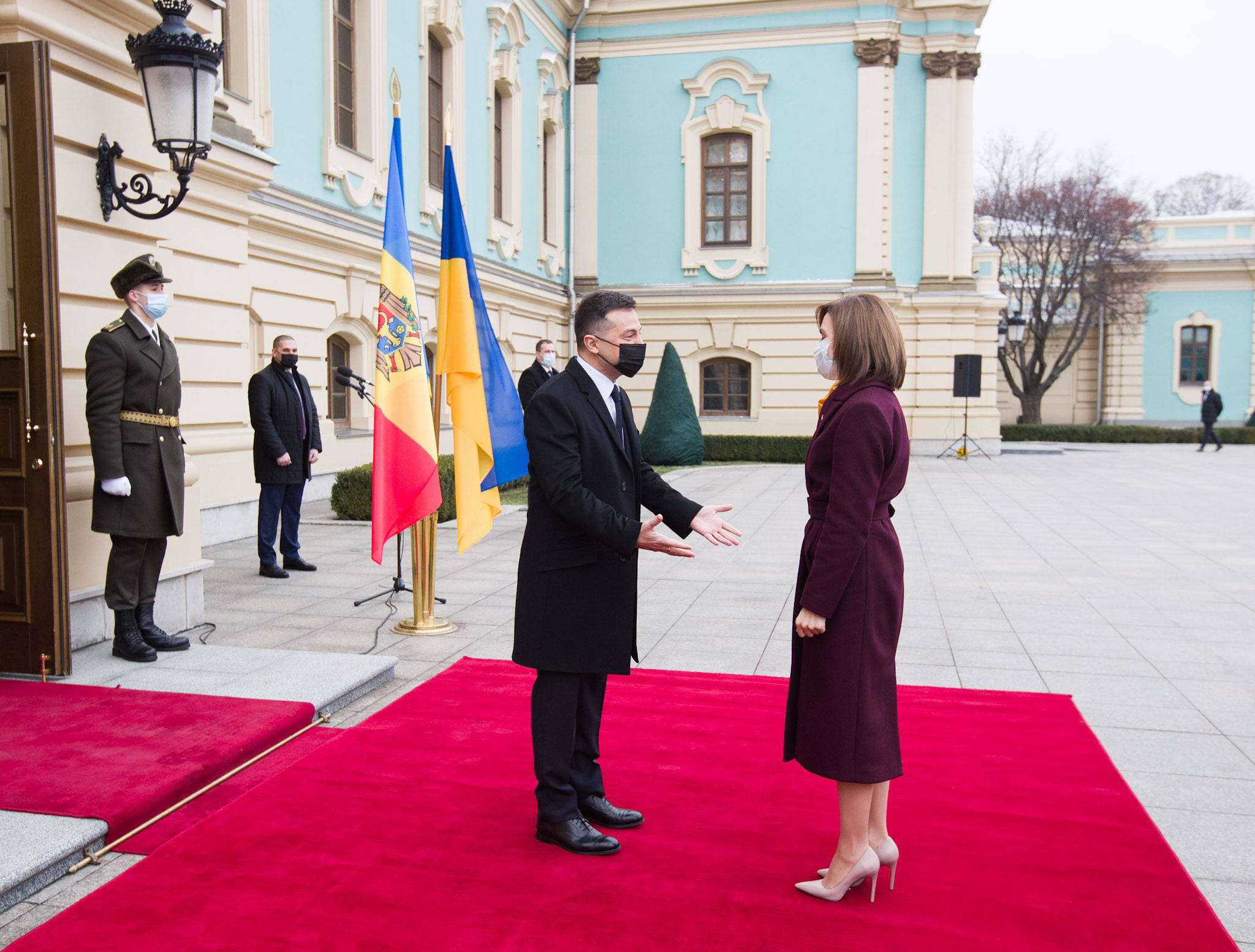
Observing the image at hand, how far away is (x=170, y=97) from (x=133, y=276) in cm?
117

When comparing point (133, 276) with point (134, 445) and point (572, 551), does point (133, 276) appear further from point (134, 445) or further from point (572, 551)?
point (572, 551)

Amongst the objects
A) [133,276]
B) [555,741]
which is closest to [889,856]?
[555,741]

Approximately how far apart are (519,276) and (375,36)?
7.36 meters

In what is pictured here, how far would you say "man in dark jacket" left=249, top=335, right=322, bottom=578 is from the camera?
8.57m

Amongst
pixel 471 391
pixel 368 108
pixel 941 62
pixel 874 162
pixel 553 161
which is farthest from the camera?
pixel 553 161

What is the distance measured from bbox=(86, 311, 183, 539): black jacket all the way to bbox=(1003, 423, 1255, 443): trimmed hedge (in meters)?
32.2

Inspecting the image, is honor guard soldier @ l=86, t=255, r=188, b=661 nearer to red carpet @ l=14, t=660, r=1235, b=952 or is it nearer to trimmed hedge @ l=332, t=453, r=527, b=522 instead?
red carpet @ l=14, t=660, r=1235, b=952

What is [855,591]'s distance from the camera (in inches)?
121

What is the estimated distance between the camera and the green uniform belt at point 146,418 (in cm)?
545

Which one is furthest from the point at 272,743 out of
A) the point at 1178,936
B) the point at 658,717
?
the point at 1178,936

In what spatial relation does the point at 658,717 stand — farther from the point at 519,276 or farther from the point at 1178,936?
the point at 519,276

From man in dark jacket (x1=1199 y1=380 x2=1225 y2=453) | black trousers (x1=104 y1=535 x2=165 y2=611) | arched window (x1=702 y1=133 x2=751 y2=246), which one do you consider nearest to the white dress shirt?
black trousers (x1=104 y1=535 x2=165 y2=611)

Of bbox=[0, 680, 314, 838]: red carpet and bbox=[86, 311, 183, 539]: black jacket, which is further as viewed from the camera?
bbox=[86, 311, 183, 539]: black jacket

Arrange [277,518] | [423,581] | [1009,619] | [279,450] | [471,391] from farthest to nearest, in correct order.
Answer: [277,518] < [279,450] < [1009,619] < [423,581] < [471,391]
